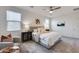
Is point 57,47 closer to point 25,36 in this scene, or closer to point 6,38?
point 25,36

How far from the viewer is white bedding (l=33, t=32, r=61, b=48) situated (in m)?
1.50

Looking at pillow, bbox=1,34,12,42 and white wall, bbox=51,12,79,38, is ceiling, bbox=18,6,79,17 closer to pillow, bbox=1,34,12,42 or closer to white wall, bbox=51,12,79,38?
white wall, bbox=51,12,79,38

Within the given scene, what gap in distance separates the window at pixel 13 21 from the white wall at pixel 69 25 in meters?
0.68

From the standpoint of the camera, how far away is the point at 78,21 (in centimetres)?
149

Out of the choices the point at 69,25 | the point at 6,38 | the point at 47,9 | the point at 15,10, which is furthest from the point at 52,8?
the point at 6,38

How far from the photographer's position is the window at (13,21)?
1.44 meters

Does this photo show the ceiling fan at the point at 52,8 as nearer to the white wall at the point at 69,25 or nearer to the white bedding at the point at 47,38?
the white wall at the point at 69,25

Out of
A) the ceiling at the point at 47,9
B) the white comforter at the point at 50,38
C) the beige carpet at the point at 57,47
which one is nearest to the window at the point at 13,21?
the ceiling at the point at 47,9

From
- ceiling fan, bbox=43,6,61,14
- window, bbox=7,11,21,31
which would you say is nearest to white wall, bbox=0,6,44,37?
window, bbox=7,11,21,31

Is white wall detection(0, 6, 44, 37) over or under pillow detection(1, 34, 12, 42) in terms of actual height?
over

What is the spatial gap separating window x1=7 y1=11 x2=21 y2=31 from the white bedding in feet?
1.24
